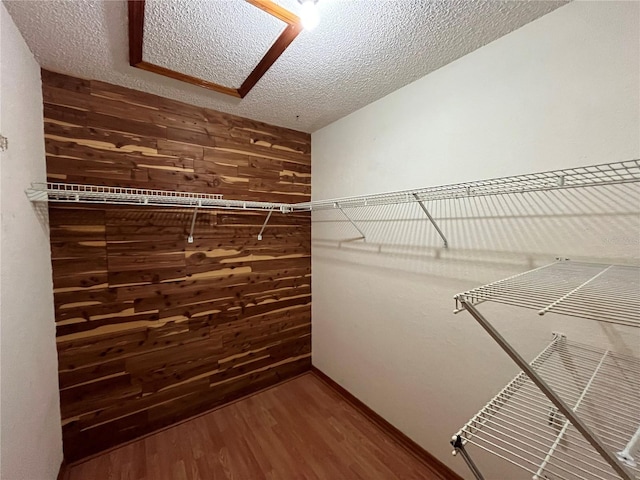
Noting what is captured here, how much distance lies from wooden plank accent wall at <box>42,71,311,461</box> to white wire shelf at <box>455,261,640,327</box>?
179 cm

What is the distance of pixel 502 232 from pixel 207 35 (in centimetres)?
171

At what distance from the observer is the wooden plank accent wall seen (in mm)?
1569

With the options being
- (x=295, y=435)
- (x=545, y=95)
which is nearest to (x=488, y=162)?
(x=545, y=95)

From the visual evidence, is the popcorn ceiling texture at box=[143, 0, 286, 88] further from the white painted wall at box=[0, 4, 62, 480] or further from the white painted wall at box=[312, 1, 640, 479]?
the white painted wall at box=[312, 1, 640, 479]

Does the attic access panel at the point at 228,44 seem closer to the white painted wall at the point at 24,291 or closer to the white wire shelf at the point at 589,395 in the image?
the white painted wall at the point at 24,291

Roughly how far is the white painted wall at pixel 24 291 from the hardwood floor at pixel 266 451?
1.34 ft

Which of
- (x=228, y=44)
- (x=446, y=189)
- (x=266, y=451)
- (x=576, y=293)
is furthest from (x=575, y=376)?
(x=228, y=44)

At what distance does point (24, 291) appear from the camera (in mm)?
1150

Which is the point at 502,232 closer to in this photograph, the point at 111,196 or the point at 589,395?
the point at 589,395

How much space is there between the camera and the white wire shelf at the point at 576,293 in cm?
60

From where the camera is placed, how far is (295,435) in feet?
5.98

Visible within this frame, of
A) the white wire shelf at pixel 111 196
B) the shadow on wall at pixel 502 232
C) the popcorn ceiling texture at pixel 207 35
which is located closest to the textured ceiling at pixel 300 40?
the popcorn ceiling texture at pixel 207 35

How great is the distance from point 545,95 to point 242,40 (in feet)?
4.67

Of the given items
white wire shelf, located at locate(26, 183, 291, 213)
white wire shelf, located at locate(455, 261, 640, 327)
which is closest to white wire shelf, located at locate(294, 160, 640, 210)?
white wire shelf, located at locate(455, 261, 640, 327)
